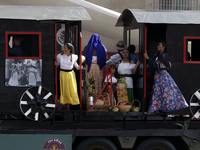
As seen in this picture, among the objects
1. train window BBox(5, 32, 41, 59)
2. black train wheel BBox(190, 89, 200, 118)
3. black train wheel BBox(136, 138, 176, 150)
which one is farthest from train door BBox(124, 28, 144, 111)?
train window BBox(5, 32, 41, 59)

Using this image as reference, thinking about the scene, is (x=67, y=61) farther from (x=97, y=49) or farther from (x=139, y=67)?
(x=139, y=67)

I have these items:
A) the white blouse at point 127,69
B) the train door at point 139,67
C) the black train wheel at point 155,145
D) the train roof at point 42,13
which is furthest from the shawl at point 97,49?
the black train wheel at point 155,145

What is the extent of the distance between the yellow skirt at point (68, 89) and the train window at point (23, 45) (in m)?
0.64

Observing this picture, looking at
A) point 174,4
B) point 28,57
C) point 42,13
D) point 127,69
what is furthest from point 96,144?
point 174,4

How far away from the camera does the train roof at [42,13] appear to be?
754 cm

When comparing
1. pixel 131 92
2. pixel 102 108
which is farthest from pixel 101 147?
pixel 131 92

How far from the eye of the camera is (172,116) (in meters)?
8.55

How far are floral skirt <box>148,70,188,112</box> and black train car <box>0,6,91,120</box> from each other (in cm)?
192

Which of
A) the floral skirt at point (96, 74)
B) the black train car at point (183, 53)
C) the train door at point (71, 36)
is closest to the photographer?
the train door at point (71, 36)

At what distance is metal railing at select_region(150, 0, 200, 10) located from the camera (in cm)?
1795

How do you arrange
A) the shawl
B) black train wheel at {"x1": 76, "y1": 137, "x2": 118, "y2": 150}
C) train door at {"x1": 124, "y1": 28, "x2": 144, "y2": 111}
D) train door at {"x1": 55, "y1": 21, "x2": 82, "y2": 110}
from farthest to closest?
1. the shawl
2. train door at {"x1": 124, "y1": 28, "x2": 144, "y2": 111}
3. train door at {"x1": 55, "y1": 21, "x2": 82, "y2": 110}
4. black train wheel at {"x1": 76, "y1": 137, "x2": 118, "y2": 150}

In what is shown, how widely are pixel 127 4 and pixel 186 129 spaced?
35.0 feet

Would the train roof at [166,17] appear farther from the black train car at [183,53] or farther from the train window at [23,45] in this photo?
the train window at [23,45]

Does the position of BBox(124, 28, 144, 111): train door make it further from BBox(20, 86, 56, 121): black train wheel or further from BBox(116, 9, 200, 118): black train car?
BBox(20, 86, 56, 121): black train wheel
